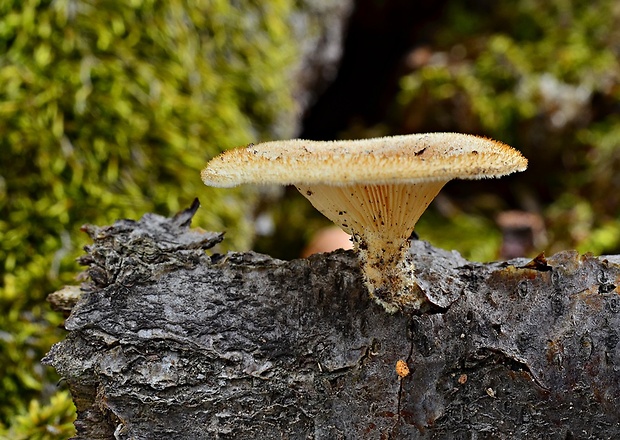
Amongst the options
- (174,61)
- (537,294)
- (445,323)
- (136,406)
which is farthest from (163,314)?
(174,61)

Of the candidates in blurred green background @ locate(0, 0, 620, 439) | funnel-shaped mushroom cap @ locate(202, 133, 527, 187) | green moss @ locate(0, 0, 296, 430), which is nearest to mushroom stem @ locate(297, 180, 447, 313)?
funnel-shaped mushroom cap @ locate(202, 133, 527, 187)

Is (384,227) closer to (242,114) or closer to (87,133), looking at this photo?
(87,133)

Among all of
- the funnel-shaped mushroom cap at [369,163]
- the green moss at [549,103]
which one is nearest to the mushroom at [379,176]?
the funnel-shaped mushroom cap at [369,163]

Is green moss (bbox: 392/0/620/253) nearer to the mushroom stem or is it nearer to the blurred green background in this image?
the blurred green background

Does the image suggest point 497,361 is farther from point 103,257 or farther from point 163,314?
point 103,257

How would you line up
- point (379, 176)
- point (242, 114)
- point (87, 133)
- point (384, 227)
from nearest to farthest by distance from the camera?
point (379, 176) → point (384, 227) → point (87, 133) → point (242, 114)

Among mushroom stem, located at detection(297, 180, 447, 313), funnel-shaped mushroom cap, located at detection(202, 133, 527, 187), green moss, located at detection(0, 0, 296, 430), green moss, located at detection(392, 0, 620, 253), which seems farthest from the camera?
green moss, located at detection(392, 0, 620, 253)

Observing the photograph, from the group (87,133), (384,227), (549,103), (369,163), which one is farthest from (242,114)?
(369,163)
